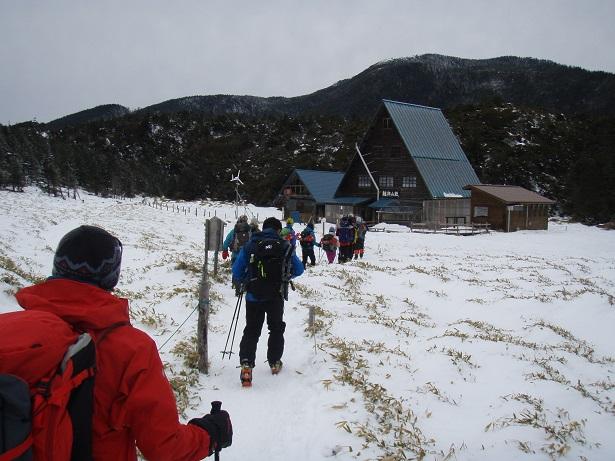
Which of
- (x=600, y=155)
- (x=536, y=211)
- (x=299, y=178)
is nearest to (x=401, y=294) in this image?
(x=536, y=211)

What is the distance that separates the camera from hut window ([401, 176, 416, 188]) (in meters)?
44.8

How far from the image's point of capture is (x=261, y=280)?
6.18 meters

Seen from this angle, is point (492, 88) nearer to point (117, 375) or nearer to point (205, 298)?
point (205, 298)

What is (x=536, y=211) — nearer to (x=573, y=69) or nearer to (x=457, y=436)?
(x=457, y=436)

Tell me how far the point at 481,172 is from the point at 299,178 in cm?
2384

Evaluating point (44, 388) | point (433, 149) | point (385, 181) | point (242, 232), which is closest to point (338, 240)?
point (242, 232)

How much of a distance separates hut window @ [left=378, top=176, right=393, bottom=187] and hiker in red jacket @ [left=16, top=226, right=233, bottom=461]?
1796 inches

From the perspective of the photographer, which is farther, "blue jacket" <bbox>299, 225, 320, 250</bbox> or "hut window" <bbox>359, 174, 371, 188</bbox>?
"hut window" <bbox>359, 174, 371, 188</bbox>

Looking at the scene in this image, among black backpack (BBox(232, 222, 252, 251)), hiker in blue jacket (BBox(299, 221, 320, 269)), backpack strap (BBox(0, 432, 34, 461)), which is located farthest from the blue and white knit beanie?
hiker in blue jacket (BBox(299, 221, 320, 269))

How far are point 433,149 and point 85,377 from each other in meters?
47.9

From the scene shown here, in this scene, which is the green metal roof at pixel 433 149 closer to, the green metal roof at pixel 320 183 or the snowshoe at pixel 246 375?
the green metal roof at pixel 320 183

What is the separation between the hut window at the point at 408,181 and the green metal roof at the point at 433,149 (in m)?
1.57

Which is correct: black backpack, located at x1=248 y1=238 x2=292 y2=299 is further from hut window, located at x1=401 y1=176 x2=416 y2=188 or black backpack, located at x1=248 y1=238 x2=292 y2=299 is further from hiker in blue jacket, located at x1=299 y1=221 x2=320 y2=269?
hut window, located at x1=401 y1=176 x2=416 y2=188

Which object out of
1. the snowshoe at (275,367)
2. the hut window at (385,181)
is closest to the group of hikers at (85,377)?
the snowshoe at (275,367)
